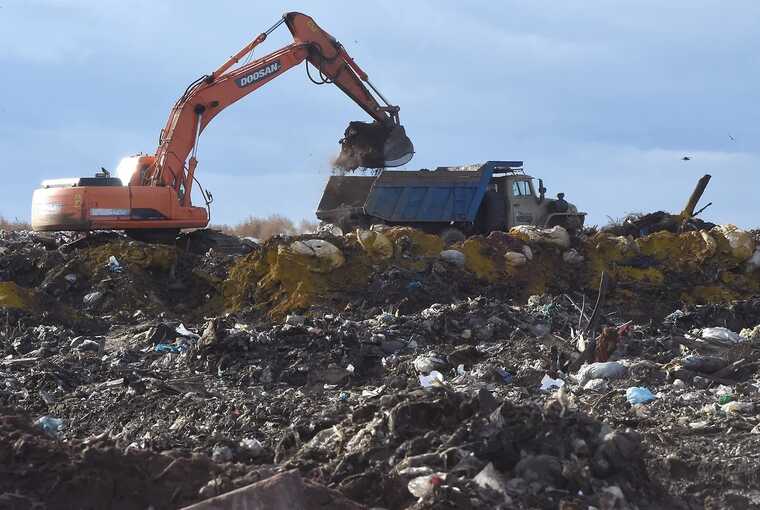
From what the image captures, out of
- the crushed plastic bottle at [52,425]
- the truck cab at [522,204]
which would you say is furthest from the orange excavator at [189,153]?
the crushed plastic bottle at [52,425]

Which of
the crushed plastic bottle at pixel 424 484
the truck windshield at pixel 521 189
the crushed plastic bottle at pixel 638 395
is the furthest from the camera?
the truck windshield at pixel 521 189

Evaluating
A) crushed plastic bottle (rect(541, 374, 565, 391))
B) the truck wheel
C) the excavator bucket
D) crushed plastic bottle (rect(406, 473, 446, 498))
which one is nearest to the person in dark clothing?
the truck wheel

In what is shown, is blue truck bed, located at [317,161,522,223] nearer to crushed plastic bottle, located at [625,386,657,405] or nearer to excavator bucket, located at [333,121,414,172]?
excavator bucket, located at [333,121,414,172]

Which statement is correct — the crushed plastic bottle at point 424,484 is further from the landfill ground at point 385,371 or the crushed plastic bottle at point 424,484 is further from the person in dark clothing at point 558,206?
the person in dark clothing at point 558,206

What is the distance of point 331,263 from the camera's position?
1384cm

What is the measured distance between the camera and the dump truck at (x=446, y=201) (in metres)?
17.9

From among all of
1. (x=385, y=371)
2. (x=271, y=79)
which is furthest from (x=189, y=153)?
(x=385, y=371)

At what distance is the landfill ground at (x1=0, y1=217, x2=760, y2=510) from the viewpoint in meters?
4.87

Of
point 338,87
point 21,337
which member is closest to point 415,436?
point 21,337

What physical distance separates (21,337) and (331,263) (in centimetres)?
415

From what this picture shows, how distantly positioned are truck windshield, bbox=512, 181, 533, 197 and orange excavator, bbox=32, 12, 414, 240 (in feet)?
6.60

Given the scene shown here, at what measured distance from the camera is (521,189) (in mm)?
18469

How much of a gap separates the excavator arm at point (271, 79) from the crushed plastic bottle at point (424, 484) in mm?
12729

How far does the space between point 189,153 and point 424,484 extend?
43.7 ft
